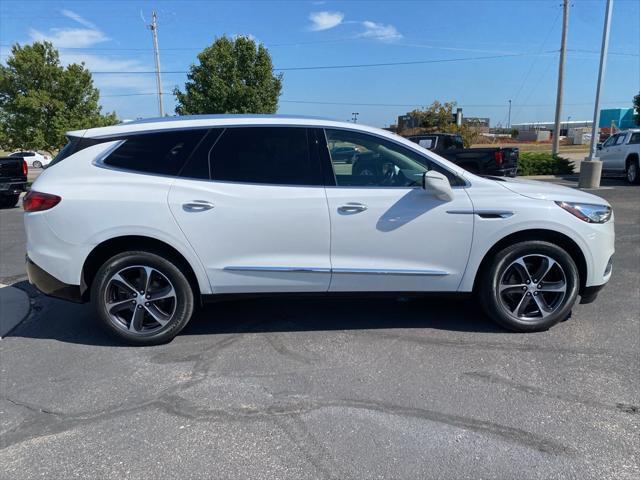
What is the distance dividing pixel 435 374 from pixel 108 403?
2.19 meters

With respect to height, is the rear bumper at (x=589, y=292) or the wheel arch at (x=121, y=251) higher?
the wheel arch at (x=121, y=251)

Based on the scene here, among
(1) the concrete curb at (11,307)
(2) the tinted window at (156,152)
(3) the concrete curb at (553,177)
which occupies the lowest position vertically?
(3) the concrete curb at (553,177)

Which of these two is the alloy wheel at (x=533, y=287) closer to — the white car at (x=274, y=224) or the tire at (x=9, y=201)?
the white car at (x=274, y=224)

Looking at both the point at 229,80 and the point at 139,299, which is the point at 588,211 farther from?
the point at 229,80

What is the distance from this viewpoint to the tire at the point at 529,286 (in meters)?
4.09

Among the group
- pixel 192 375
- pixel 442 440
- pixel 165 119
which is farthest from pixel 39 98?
pixel 442 440

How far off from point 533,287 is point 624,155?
15.4 meters

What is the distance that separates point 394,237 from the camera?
3.98 m

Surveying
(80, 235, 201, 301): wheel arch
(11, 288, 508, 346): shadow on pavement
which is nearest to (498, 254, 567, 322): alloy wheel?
(11, 288, 508, 346): shadow on pavement

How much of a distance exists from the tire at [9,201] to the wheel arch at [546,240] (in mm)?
13375

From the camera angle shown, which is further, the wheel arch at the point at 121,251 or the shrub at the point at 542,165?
the shrub at the point at 542,165

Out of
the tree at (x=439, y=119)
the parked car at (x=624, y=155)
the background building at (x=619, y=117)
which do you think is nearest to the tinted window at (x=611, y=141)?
the parked car at (x=624, y=155)

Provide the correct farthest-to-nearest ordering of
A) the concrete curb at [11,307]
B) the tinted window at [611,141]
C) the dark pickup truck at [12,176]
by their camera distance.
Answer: the tinted window at [611,141]
the dark pickup truck at [12,176]
the concrete curb at [11,307]

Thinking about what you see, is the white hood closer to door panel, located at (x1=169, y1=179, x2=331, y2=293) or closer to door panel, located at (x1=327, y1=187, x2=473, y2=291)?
door panel, located at (x1=327, y1=187, x2=473, y2=291)
